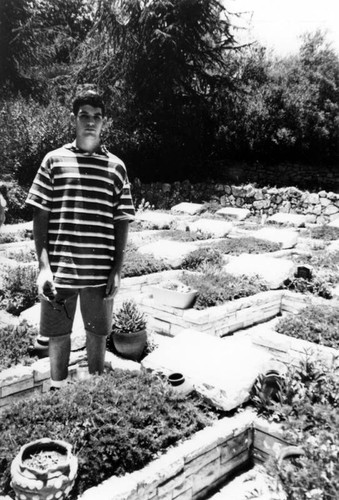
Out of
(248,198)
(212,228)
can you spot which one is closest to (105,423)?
(212,228)

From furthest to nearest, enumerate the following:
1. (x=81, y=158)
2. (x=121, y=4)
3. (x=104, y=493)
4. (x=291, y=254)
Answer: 1. (x=121, y=4)
2. (x=291, y=254)
3. (x=81, y=158)
4. (x=104, y=493)

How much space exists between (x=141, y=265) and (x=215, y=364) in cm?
345

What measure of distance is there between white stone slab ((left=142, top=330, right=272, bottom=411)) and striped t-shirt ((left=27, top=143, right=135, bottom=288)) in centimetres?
104

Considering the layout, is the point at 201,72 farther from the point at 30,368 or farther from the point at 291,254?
the point at 30,368

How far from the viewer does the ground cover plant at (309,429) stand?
210 cm

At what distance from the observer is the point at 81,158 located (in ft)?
10.2

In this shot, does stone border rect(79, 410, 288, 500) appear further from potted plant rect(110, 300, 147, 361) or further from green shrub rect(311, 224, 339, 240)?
green shrub rect(311, 224, 339, 240)

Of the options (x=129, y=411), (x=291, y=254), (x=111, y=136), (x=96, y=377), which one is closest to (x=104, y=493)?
(x=129, y=411)

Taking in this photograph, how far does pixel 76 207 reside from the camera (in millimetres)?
3100

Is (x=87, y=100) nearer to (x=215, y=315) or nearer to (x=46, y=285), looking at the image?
(x=46, y=285)

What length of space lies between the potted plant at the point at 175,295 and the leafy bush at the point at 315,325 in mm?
1079

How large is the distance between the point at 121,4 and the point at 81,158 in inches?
620

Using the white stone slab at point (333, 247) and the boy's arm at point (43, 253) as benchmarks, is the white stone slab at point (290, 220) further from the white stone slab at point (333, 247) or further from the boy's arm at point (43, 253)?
the boy's arm at point (43, 253)

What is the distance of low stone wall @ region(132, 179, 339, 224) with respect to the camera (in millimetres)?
14031
